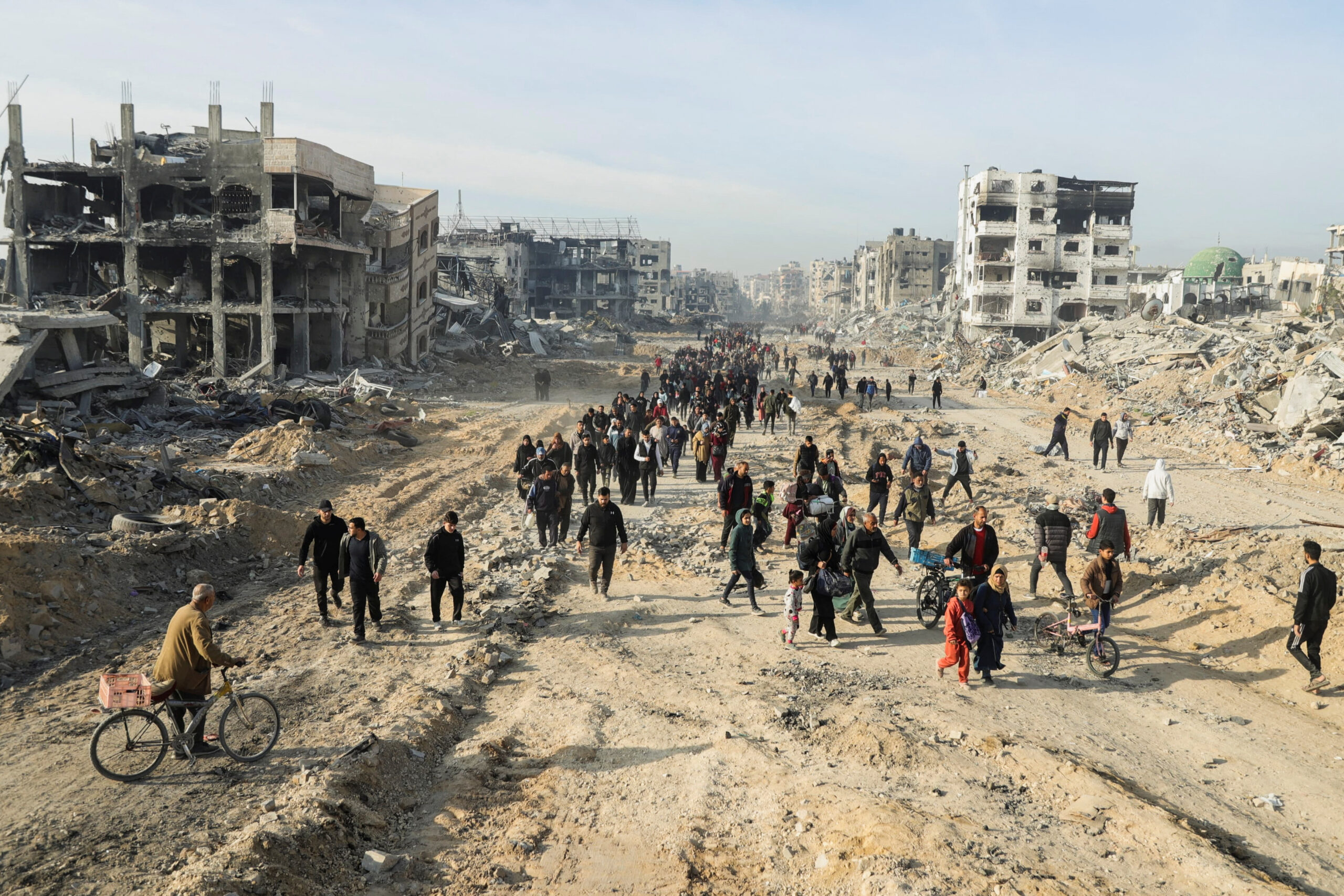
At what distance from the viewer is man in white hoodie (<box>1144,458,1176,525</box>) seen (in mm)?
15336

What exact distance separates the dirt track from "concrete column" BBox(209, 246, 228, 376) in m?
25.7

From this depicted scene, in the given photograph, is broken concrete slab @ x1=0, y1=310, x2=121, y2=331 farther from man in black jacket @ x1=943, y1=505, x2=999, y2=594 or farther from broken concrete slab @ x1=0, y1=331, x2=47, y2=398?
man in black jacket @ x1=943, y1=505, x2=999, y2=594

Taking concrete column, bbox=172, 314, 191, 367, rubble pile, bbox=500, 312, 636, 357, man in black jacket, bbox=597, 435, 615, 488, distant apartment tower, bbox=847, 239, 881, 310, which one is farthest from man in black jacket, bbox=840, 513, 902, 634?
distant apartment tower, bbox=847, 239, 881, 310

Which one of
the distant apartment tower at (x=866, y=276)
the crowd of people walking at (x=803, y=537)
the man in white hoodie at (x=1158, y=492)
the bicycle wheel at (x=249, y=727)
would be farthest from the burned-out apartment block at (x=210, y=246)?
the distant apartment tower at (x=866, y=276)

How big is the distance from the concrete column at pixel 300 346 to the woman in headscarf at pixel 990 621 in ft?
108

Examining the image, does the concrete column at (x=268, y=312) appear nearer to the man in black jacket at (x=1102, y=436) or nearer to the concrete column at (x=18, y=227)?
the concrete column at (x=18, y=227)

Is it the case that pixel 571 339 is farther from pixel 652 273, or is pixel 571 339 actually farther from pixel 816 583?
pixel 816 583

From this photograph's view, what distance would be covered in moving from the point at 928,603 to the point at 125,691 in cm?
863

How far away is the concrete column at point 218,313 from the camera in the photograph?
113 feet

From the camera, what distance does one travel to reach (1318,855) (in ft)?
21.4

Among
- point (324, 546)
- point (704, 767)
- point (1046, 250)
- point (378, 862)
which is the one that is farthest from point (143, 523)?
point (1046, 250)

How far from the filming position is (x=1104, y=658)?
9953mm

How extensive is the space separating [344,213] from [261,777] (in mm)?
36262

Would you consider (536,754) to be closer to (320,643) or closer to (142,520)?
(320,643)
